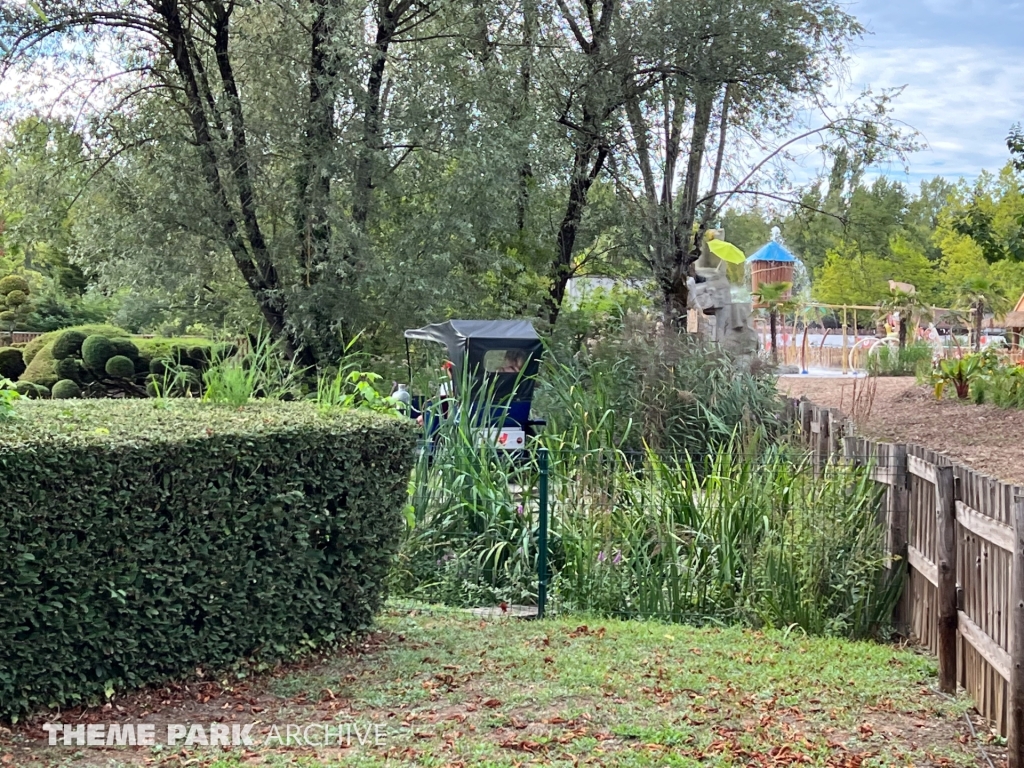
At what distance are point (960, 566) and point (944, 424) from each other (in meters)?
10.2

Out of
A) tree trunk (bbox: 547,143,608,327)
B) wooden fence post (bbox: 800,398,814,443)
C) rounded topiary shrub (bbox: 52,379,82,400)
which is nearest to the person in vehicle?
tree trunk (bbox: 547,143,608,327)

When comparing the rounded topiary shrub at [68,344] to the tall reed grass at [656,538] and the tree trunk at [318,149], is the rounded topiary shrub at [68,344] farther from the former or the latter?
the tall reed grass at [656,538]

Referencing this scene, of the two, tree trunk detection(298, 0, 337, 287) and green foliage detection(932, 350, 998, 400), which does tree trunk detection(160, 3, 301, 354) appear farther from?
green foliage detection(932, 350, 998, 400)

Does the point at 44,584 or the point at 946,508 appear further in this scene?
the point at 946,508

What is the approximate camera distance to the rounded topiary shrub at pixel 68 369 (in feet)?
62.0

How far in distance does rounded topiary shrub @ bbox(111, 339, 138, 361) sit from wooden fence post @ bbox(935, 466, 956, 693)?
17034mm

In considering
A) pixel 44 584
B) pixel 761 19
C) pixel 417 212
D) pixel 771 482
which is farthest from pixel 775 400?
pixel 761 19

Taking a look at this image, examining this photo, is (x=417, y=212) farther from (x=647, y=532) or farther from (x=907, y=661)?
(x=907, y=661)

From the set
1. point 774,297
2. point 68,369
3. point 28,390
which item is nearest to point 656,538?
point 28,390

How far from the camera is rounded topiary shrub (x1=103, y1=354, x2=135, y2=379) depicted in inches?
734

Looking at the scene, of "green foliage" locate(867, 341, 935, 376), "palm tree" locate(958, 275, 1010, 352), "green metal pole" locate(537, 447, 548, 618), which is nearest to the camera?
"green metal pole" locate(537, 447, 548, 618)

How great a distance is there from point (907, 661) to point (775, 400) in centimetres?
551

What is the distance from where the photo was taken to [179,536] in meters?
4.54

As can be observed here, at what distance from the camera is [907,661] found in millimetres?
5453
